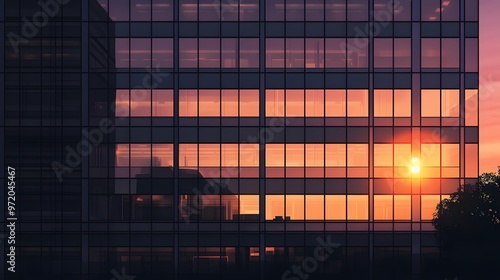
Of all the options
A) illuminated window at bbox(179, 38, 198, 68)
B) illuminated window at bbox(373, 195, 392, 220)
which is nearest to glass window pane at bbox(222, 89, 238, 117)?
illuminated window at bbox(179, 38, 198, 68)

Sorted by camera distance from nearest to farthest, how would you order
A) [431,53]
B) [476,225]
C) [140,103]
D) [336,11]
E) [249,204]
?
1. [476,225]
2. [249,204]
3. [140,103]
4. [431,53]
5. [336,11]

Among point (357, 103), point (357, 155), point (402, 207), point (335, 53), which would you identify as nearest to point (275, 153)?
point (357, 155)

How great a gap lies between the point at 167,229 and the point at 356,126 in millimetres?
15426

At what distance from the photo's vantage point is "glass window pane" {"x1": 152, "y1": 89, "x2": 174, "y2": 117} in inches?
1780

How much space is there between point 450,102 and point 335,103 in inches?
327

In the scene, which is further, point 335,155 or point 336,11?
point 336,11

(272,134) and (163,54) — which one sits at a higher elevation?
(163,54)

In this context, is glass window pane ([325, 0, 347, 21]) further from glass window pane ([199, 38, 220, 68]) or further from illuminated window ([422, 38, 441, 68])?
glass window pane ([199, 38, 220, 68])

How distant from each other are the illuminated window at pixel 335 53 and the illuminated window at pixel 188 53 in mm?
9490

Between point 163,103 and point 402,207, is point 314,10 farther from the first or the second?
point 402,207

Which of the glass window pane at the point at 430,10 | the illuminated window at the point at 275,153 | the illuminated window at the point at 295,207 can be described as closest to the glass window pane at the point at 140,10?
the illuminated window at the point at 275,153

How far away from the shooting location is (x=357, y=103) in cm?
4538

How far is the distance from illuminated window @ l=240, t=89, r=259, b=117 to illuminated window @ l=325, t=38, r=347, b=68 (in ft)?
18.8

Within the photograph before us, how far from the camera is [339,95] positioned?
45281mm
